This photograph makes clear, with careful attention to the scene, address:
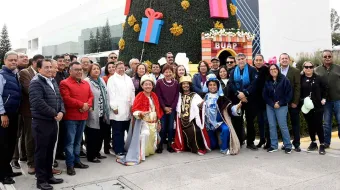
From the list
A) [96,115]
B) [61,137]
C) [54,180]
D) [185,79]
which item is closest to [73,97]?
[96,115]

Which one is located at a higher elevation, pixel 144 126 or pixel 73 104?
pixel 73 104

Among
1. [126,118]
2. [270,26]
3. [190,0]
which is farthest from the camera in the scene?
[270,26]

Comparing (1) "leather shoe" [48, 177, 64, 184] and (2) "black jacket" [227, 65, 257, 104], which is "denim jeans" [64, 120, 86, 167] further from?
(2) "black jacket" [227, 65, 257, 104]

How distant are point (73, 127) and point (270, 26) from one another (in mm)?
21522

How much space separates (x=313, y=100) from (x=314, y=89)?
0.21 m

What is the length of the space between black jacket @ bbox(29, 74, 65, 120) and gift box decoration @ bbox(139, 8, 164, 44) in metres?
6.27

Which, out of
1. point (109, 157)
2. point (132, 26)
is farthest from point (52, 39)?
point (109, 157)

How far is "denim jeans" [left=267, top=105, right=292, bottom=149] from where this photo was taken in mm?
5215

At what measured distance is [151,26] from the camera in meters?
9.69

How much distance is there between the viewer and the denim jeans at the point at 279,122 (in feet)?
17.1

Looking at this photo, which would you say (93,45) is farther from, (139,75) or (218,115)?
(218,115)

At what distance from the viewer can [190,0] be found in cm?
982

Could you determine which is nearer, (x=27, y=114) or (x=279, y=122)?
(x=27, y=114)

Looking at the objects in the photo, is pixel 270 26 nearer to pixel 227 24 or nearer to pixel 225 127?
pixel 227 24
